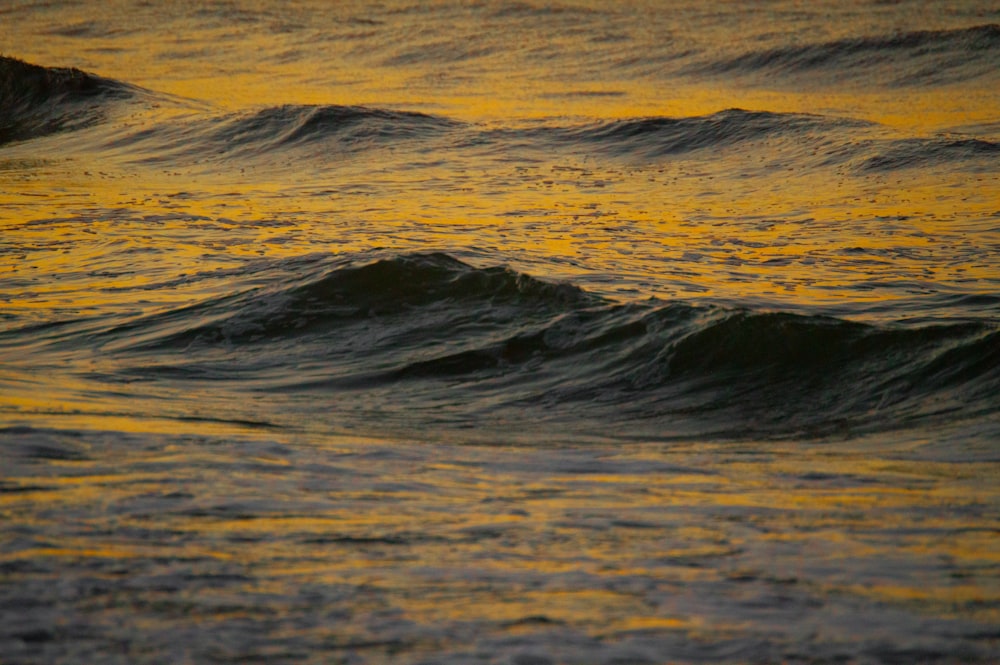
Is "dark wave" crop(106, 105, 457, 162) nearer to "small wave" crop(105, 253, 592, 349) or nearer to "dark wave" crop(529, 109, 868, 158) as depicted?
"dark wave" crop(529, 109, 868, 158)

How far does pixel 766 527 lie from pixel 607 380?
253 cm

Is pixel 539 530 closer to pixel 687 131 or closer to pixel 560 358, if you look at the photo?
pixel 560 358

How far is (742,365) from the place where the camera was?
6.84 m

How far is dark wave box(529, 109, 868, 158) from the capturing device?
15.0 meters

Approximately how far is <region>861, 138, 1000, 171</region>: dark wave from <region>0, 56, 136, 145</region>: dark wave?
1037cm

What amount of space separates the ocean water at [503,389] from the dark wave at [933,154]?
58 mm

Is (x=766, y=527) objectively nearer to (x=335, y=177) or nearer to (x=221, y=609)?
(x=221, y=609)

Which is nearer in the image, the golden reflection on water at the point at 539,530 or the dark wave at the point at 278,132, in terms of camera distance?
the golden reflection on water at the point at 539,530

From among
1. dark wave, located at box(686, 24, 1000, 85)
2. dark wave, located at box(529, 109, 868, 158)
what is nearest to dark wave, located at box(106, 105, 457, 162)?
dark wave, located at box(529, 109, 868, 158)

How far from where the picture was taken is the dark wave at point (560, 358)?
6.18 meters

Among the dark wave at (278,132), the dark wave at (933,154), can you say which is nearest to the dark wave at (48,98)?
the dark wave at (278,132)

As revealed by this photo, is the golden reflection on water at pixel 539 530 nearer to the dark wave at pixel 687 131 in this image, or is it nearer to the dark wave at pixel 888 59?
the dark wave at pixel 687 131

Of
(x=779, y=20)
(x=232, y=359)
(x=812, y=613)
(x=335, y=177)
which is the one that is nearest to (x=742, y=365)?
(x=232, y=359)

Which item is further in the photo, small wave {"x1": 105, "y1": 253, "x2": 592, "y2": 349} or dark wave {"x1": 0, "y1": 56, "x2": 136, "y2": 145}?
dark wave {"x1": 0, "y1": 56, "x2": 136, "y2": 145}
